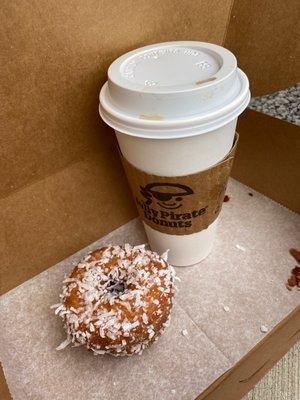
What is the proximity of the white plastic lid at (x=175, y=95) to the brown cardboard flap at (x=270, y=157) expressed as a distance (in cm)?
33

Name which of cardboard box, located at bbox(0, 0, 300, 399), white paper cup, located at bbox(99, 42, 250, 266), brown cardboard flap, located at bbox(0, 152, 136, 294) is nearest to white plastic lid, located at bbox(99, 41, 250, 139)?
white paper cup, located at bbox(99, 42, 250, 266)

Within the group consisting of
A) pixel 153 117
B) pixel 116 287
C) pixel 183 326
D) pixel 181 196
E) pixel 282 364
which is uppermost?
pixel 153 117

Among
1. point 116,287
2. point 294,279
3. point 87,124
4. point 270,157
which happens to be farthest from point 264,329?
point 87,124

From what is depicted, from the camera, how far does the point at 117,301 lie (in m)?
0.71

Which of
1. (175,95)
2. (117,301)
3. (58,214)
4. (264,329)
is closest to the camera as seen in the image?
(175,95)

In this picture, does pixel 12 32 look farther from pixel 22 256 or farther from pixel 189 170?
pixel 22 256

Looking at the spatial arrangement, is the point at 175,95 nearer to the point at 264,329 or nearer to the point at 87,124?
the point at 87,124

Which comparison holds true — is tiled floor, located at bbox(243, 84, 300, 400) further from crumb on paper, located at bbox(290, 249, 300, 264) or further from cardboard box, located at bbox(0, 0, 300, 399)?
crumb on paper, located at bbox(290, 249, 300, 264)

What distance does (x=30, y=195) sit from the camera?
0.85 m

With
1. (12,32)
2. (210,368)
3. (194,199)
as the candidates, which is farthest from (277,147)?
(12,32)

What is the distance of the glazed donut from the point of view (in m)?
0.68

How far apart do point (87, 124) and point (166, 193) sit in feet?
0.91

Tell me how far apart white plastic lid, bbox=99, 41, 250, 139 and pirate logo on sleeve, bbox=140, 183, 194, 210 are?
0.15 m

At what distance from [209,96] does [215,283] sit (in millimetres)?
550
